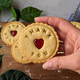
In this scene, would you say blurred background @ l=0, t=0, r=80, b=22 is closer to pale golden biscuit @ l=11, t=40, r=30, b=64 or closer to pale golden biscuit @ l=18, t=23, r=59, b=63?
pale golden biscuit @ l=11, t=40, r=30, b=64

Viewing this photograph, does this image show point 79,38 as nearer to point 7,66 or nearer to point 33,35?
point 33,35

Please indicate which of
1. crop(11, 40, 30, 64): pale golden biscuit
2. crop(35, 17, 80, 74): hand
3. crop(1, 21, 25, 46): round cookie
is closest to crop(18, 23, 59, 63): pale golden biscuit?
crop(35, 17, 80, 74): hand

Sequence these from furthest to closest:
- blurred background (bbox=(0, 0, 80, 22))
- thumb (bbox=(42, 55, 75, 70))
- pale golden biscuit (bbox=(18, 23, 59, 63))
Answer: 1. blurred background (bbox=(0, 0, 80, 22))
2. pale golden biscuit (bbox=(18, 23, 59, 63))
3. thumb (bbox=(42, 55, 75, 70))

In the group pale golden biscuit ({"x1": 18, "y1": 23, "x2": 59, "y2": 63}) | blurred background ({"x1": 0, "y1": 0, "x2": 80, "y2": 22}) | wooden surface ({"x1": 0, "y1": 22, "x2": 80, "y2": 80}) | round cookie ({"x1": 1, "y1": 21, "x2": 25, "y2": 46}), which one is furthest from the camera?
blurred background ({"x1": 0, "y1": 0, "x2": 80, "y2": 22})

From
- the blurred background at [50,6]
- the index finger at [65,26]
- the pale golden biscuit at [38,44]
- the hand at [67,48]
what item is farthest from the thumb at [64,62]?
the blurred background at [50,6]

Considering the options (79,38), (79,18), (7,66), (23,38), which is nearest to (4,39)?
(7,66)

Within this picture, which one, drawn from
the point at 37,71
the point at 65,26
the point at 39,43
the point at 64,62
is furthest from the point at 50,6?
the point at 64,62

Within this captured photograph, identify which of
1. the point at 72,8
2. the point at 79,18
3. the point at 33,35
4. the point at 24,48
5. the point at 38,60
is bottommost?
the point at 38,60
